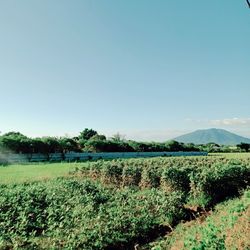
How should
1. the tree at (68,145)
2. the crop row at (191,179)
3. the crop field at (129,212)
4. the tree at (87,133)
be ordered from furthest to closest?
the tree at (87,133) < the tree at (68,145) < the crop row at (191,179) < the crop field at (129,212)

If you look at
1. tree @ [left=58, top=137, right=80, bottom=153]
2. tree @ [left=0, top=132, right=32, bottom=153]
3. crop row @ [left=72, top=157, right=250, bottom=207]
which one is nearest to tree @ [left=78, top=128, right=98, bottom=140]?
tree @ [left=58, top=137, right=80, bottom=153]

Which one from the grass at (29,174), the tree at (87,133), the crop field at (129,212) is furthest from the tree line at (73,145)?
the crop field at (129,212)

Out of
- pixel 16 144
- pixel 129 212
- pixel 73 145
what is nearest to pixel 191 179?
pixel 129 212

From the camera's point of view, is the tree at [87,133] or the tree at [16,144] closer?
the tree at [16,144]

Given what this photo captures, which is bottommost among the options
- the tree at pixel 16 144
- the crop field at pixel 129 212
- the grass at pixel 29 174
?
the crop field at pixel 129 212

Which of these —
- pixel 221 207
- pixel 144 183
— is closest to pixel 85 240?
pixel 221 207

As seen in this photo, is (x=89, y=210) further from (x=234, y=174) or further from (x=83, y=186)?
A: (x=234, y=174)

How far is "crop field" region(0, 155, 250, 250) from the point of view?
1014cm

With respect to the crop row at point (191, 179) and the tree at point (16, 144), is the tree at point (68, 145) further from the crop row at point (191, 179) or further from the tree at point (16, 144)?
the crop row at point (191, 179)

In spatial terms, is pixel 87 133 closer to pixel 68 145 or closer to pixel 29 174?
pixel 68 145

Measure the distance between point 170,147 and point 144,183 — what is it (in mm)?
60185

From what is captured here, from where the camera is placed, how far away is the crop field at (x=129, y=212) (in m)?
10.1

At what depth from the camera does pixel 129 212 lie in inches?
510

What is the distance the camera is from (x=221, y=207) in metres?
15.6
